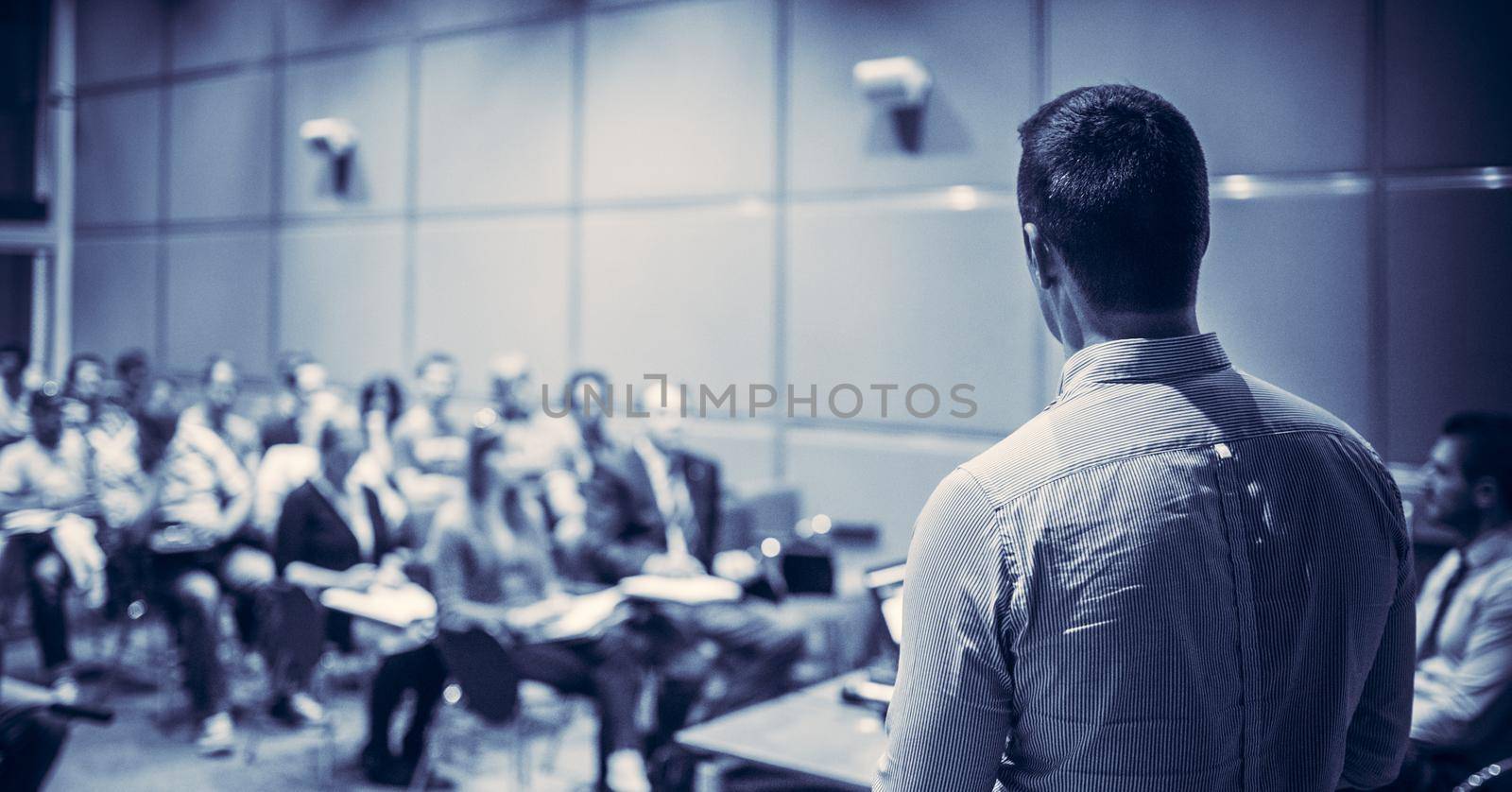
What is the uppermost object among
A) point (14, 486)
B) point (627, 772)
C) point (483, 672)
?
point (14, 486)

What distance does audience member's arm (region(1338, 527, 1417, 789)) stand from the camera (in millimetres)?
1271

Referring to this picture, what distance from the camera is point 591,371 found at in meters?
6.68

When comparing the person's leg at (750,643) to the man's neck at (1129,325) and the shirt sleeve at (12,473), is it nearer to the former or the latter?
the shirt sleeve at (12,473)

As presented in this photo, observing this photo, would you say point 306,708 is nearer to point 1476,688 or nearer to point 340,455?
point 340,455

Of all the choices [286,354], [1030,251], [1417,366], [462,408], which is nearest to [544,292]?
[462,408]

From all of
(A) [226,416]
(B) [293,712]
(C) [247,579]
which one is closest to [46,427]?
(A) [226,416]

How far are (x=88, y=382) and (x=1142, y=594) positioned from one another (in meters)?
7.48

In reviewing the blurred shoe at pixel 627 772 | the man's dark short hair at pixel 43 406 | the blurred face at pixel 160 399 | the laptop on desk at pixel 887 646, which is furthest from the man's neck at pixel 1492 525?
the blurred face at pixel 160 399

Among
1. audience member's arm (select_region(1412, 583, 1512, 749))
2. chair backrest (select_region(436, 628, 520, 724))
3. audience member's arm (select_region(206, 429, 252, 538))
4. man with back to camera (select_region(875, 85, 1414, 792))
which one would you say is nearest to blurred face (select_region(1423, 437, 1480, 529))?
audience member's arm (select_region(1412, 583, 1512, 749))

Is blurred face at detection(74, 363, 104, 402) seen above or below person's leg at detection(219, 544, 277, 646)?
above

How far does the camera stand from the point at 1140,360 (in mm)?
1133

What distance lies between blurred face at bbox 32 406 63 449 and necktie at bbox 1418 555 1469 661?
631 cm

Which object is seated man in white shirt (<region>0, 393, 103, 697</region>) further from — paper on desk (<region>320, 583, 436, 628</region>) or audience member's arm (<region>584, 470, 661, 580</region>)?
audience member's arm (<region>584, 470, 661, 580</region>)

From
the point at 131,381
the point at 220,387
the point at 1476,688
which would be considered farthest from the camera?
the point at 131,381
